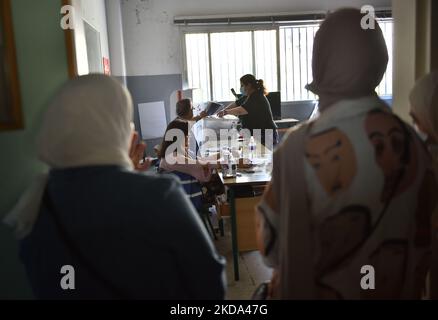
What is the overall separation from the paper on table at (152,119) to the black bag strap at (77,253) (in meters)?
5.08

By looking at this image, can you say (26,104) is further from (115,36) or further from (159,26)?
(159,26)

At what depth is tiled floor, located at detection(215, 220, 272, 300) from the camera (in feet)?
9.84

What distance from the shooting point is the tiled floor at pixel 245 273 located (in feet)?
9.84

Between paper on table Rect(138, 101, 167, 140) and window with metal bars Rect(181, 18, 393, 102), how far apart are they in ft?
2.05

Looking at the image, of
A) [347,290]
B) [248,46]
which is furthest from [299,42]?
[347,290]

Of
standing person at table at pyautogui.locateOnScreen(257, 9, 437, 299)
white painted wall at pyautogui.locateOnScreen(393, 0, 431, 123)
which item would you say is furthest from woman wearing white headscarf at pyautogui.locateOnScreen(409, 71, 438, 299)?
standing person at table at pyautogui.locateOnScreen(257, 9, 437, 299)

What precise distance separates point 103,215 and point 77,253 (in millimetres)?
122

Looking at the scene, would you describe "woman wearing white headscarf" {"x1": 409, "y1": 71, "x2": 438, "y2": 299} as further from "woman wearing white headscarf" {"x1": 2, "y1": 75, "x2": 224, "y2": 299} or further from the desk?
the desk

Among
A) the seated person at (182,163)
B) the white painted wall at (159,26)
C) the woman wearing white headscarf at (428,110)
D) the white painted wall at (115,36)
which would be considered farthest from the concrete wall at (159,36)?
the woman wearing white headscarf at (428,110)

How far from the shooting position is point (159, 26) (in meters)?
6.14

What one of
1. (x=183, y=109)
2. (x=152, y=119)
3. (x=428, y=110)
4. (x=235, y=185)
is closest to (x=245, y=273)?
(x=235, y=185)

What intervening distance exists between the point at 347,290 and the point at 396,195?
32cm

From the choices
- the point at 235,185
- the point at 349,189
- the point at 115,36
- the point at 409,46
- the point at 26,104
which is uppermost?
the point at 115,36

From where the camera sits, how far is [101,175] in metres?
1.08
